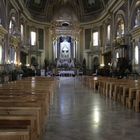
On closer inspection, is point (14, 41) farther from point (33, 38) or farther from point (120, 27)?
point (33, 38)

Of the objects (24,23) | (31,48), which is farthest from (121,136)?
(31,48)

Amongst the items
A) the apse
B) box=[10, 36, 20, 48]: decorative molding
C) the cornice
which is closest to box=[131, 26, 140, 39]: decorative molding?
the cornice

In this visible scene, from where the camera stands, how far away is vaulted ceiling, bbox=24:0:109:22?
43.8 meters

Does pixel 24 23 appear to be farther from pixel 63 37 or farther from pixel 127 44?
pixel 127 44

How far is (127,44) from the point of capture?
2884 centimetres

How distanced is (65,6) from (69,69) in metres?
10.1

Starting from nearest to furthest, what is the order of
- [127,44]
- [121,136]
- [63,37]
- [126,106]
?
[121,136] < [126,106] < [127,44] < [63,37]

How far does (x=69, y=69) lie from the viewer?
44.9 m

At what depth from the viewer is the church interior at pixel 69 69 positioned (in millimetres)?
5543

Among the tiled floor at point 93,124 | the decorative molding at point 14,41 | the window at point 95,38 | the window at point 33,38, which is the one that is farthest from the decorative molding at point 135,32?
the window at point 33,38

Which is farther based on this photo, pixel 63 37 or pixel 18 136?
pixel 63 37

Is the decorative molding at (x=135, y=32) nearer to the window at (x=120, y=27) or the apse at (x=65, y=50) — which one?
the window at (x=120, y=27)

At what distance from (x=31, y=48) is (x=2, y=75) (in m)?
20.8

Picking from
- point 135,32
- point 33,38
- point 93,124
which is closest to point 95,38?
point 33,38
